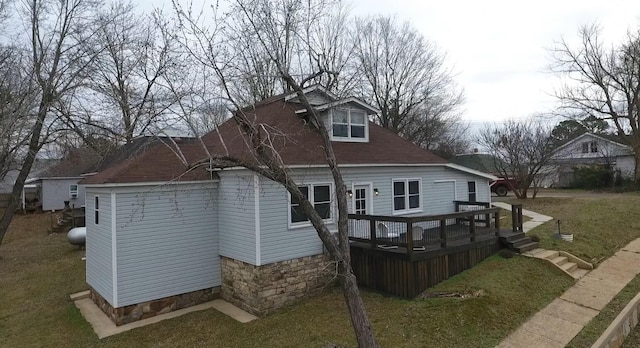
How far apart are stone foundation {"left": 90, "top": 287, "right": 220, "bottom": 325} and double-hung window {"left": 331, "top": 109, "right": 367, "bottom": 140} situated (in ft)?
19.3

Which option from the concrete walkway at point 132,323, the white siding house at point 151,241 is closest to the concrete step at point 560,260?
the concrete walkway at point 132,323

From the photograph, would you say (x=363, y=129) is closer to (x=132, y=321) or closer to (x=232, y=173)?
(x=232, y=173)

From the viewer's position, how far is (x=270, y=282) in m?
9.18

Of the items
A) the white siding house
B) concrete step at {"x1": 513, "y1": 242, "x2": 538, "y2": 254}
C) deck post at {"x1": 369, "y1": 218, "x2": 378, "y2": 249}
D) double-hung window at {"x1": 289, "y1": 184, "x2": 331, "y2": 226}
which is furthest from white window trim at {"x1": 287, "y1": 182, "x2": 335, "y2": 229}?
concrete step at {"x1": 513, "y1": 242, "x2": 538, "y2": 254}

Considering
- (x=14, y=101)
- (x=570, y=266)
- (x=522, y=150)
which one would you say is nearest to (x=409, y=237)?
(x=570, y=266)

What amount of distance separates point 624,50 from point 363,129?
2462cm

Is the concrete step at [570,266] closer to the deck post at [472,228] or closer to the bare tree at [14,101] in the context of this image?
the deck post at [472,228]

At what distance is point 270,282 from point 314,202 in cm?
232

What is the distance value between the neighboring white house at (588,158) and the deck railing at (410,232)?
64.9 feet

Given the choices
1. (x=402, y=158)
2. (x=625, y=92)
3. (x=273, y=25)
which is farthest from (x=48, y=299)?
(x=625, y=92)

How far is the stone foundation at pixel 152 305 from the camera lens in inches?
350

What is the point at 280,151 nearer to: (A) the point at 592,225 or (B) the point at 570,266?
(B) the point at 570,266

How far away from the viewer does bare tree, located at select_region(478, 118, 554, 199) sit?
2227 centimetres

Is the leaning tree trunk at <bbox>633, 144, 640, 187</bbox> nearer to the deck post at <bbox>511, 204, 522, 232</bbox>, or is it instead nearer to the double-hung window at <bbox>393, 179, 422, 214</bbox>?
the deck post at <bbox>511, 204, 522, 232</bbox>
